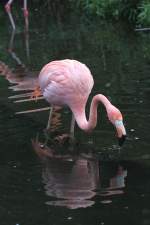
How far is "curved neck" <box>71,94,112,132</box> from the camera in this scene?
6465 mm

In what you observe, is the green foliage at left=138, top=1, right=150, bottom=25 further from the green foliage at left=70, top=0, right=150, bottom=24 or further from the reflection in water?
the reflection in water

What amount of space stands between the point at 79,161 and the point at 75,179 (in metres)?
0.48

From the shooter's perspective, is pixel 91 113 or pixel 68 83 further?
pixel 68 83

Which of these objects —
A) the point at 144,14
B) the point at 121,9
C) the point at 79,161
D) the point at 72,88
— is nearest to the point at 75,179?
the point at 79,161

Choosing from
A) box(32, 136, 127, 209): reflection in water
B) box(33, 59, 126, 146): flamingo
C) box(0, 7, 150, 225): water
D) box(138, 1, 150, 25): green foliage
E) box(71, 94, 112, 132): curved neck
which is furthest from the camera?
box(138, 1, 150, 25): green foliage

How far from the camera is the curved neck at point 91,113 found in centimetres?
646

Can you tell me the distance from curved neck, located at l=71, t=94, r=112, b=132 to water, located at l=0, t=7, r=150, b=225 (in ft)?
0.94

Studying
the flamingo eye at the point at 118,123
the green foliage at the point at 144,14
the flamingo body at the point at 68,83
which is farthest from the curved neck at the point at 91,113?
the green foliage at the point at 144,14

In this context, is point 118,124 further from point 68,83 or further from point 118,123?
point 68,83

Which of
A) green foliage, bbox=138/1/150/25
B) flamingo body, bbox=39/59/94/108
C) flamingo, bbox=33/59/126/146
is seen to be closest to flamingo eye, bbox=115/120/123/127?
flamingo, bbox=33/59/126/146

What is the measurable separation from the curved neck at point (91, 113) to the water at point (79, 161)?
0.29 m

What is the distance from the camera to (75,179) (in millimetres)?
6230

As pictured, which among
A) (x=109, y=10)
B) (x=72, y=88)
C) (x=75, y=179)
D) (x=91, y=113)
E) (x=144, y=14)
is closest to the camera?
(x=75, y=179)

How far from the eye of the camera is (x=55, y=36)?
15844 mm
